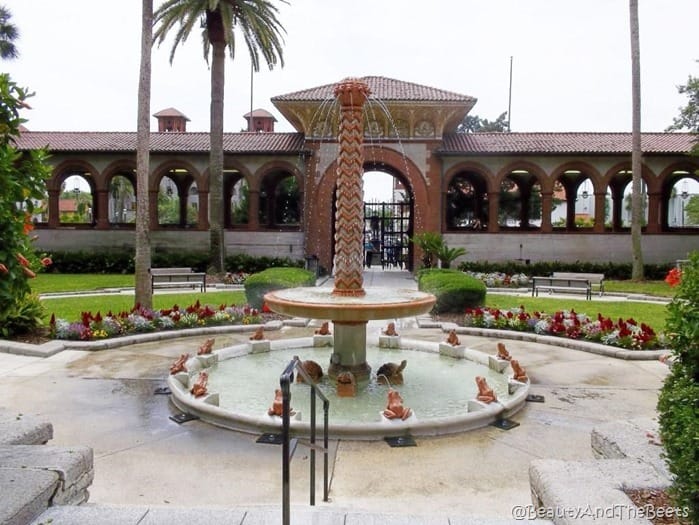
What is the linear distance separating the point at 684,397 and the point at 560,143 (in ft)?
84.0

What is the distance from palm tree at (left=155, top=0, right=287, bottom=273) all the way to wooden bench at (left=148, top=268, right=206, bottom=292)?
148 inches

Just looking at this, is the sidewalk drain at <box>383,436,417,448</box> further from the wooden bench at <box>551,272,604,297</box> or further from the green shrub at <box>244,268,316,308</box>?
the wooden bench at <box>551,272,604,297</box>

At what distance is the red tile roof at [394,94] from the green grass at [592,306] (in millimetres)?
10048

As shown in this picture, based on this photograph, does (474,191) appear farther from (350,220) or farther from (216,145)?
(350,220)

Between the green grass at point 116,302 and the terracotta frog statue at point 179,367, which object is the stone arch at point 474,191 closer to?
the green grass at point 116,302

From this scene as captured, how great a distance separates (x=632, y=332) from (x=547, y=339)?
150 centimetres

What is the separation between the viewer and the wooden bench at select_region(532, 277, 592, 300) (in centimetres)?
1867

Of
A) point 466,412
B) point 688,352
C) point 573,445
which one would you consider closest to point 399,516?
point 688,352

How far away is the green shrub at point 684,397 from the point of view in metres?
3.07

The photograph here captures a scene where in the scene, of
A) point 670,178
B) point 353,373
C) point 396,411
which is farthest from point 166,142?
point 670,178

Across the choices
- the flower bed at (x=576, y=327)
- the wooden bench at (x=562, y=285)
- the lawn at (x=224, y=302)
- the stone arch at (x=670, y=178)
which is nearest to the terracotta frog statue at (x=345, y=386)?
the flower bed at (x=576, y=327)

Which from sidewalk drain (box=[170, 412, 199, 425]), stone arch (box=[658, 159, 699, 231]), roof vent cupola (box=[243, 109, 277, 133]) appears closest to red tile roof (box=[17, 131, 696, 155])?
stone arch (box=[658, 159, 699, 231])

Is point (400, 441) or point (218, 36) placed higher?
point (218, 36)

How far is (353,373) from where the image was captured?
8.20 metres
